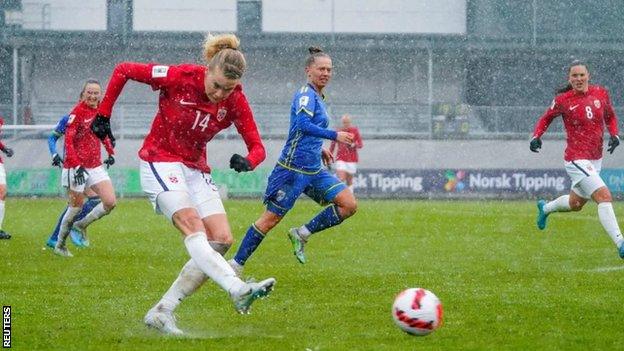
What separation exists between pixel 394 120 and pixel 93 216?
24292 mm

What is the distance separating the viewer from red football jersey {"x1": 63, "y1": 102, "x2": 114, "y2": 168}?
14.8 meters

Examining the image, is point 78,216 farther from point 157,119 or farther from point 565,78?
point 565,78

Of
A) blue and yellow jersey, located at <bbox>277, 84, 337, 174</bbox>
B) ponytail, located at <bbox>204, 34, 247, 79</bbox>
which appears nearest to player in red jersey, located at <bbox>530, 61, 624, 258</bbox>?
blue and yellow jersey, located at <bbox>277, 84, 337, 174</bbox>

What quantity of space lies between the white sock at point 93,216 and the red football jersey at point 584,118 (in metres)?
6.00

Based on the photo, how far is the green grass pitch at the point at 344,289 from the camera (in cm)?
783

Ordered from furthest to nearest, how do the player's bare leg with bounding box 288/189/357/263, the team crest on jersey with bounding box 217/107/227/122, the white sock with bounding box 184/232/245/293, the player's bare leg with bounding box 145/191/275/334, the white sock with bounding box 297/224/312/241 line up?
the white sock with bounding box 297/224/312/241, the player's bare leg with bounding box 288/189/357/263, the team crest on jersey with bounding box 217/107/227/122, the white sock with bounding box 184/232/245/293, the player's bare leg with bounding box 145/191/275/334

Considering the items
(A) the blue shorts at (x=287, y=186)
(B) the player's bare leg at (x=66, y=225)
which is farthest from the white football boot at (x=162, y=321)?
(B) the player's bare leg at (x=66, y=225)

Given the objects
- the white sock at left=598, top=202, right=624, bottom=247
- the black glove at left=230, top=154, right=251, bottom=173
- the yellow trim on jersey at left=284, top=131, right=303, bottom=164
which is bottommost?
the white sock at left=598, top=202, right=624, bottom=247

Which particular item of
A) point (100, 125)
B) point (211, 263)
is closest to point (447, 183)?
Answer: point (100, 125)

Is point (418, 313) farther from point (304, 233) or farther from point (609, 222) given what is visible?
point (609, 222)

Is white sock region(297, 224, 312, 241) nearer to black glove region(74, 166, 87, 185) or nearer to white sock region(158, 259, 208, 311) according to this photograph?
black glove region(74, 166, 87, 185)

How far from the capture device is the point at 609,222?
13562 mm

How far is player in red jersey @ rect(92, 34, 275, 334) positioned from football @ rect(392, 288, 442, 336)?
1328mm

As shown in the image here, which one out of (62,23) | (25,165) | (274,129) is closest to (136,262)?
(25,165)
